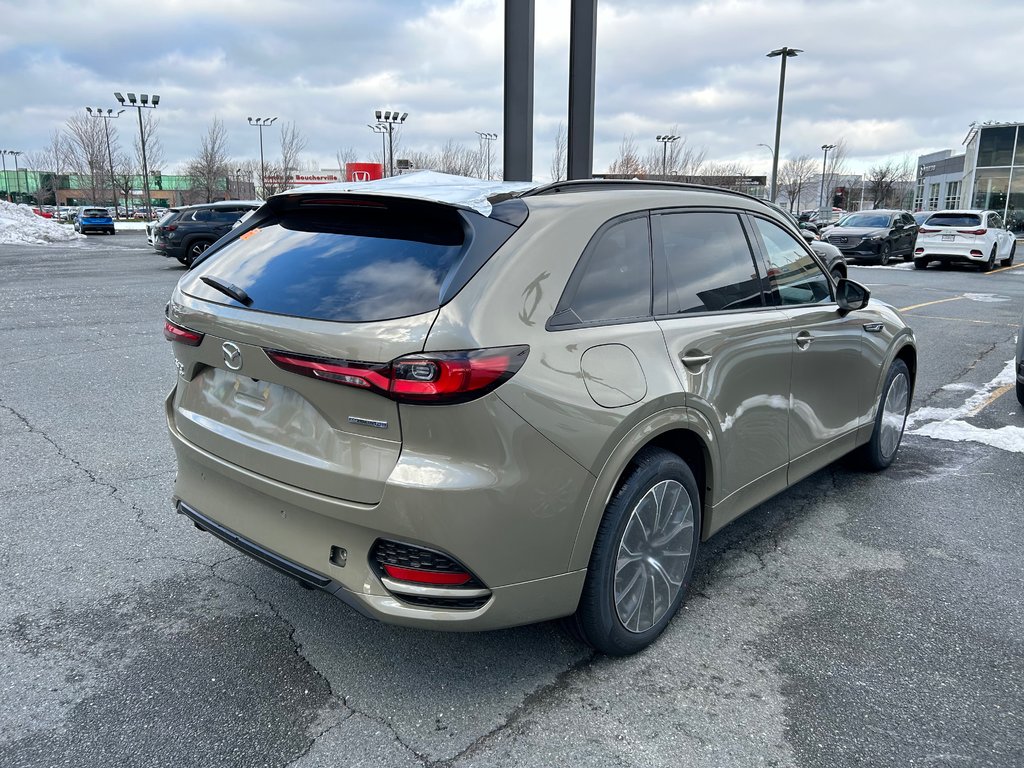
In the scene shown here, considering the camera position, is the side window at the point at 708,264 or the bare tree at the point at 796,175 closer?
the side window at the point at 708,264

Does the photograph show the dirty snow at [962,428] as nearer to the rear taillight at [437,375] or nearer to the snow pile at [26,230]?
the rear taillight at [437,375]

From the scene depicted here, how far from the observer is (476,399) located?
2.31 meters

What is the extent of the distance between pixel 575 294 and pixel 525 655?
138cm

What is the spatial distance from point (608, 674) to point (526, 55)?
9.97m

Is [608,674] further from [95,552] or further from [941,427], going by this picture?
[941,427]

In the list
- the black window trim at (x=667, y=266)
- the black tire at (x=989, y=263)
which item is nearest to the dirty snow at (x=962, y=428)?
the black window trim at (x=667, y=266)

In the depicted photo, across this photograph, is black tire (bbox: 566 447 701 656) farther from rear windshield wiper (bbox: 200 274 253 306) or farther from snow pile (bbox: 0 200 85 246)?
snow pile (bbox: 0 200 85 246)

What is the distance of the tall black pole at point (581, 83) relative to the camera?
1129cm

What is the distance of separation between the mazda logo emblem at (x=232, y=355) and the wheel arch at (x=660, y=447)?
129 cm

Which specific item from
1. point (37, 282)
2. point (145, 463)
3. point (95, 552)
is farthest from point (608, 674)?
point (37, 282)

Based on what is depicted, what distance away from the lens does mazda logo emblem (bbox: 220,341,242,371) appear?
8.87ft

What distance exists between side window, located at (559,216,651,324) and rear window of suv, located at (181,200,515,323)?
34cm

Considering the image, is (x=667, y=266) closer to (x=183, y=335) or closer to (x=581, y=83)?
(x=183, y=335)

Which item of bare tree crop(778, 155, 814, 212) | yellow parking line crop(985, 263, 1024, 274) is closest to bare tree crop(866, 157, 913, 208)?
bare tree crop(778, 155, 814, 212)
